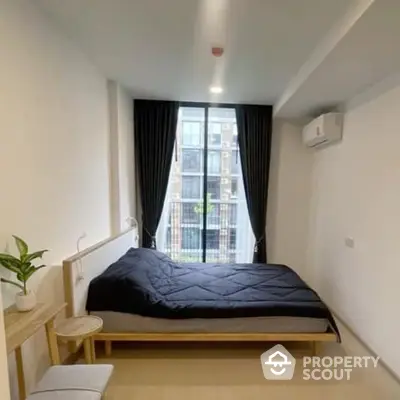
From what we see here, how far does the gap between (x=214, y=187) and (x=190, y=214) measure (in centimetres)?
53

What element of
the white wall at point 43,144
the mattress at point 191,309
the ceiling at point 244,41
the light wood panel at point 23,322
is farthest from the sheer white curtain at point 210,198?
the light wood panel at point 23,322

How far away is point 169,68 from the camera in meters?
3.13

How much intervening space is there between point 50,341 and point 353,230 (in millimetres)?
2882

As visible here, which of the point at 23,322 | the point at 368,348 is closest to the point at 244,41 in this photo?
the point at 23,322

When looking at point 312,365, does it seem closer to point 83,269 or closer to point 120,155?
point 83,269

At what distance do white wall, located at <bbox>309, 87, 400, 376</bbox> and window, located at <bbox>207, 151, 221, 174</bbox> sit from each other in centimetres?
145

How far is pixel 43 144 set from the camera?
87.2 inches

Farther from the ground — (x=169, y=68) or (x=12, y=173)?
(x=169, y=68)

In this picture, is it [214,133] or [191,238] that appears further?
[191,238]

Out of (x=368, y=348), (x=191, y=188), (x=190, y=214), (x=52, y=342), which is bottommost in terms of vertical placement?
(x=368, y=348)

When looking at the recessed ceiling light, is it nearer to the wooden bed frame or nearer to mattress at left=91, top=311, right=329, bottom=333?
the wooden bed frame

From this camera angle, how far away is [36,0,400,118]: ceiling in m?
2.00

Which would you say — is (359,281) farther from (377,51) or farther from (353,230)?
(377,51)

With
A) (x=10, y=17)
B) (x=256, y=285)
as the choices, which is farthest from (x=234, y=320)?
(x=10, y=17)
